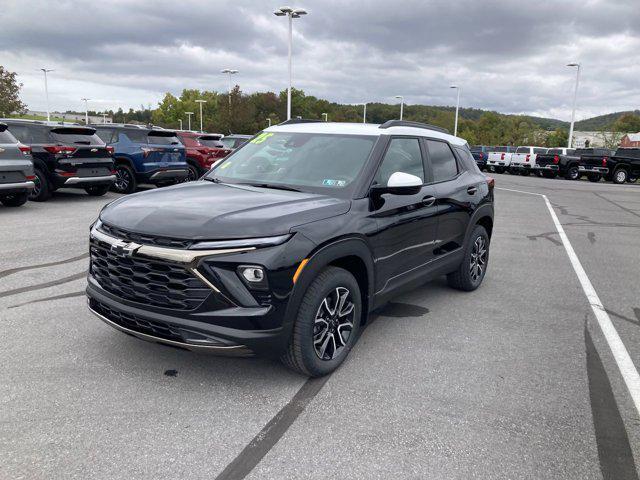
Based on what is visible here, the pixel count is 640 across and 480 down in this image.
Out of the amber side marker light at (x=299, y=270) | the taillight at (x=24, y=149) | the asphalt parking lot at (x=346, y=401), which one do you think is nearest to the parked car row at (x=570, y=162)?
the taillight at (x=24, y=149)

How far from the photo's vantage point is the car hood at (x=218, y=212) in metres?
3.12

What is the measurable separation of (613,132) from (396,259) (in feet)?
252

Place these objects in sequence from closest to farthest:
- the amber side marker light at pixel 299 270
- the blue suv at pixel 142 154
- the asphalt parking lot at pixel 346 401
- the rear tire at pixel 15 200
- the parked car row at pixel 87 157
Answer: the asphalt parking lot at pixel 346 401 < the amber side marker light at pixel 299 270 < the parked car row at pixel 87 157 < the rear tire at pixel 15 200 < the blue suv at pixel 142 154

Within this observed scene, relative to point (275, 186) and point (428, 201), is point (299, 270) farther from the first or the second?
point (428, 201)

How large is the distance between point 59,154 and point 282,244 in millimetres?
10002

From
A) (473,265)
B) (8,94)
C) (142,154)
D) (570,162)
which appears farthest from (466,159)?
(8,94)

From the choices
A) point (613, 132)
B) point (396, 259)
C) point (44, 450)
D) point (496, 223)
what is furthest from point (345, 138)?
point (613, 132)

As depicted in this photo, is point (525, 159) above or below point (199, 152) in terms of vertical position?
below

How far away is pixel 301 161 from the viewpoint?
14.3 ft

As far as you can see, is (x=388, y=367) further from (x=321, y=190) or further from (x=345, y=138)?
(x=345, y=138)

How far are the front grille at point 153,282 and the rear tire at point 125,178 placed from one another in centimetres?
1075

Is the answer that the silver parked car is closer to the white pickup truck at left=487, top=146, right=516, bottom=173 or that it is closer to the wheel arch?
the wheel arch

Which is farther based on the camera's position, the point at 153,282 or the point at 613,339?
the point at 613,339

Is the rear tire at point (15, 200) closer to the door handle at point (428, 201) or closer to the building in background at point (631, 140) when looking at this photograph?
the door handle at point (428, 201)
